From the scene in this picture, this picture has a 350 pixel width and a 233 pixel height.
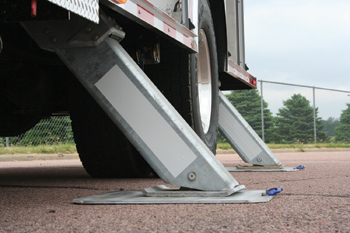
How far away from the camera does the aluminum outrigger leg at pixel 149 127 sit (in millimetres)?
2078

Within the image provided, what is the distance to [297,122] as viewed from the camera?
1850 cm

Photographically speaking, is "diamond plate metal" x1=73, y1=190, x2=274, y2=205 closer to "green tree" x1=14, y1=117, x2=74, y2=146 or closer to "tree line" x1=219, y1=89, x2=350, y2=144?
"green tree" x1=14, y1=117, x2=74, y2=146

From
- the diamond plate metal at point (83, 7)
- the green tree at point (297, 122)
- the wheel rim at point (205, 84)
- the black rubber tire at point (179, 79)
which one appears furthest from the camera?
the green tree at point (297, 122)

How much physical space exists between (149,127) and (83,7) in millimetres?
671

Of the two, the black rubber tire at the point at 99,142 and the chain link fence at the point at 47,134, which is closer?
the black rubber tire at the point at 99,142

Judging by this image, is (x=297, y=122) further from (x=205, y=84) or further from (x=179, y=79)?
(x=179, y=79)

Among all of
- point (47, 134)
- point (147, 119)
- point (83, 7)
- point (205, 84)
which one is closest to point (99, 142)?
point (205, 84)

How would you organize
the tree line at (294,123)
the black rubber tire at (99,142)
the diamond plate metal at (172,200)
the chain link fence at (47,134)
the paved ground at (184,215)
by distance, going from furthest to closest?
the tree line at (294,123) → the chain link fence at (47,134) → the black rubber tire at (99,142) → the diamond plate metal at (172,200) → the paved ground at (184,215)

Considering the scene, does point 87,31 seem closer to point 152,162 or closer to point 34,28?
point 34,28

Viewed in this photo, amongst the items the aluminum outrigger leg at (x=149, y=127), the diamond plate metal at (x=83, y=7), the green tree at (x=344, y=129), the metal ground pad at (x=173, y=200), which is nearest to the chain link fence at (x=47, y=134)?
the aluminum outrigger leg at (x=149, y=127)

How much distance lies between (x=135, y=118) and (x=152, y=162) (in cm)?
23

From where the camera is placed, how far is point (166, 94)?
9.27 ft

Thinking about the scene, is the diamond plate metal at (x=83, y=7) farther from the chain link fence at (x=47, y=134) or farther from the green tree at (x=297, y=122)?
the green tree at (x=297, y=122)

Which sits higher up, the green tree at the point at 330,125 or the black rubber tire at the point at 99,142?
the green tree at the point at 330,125
